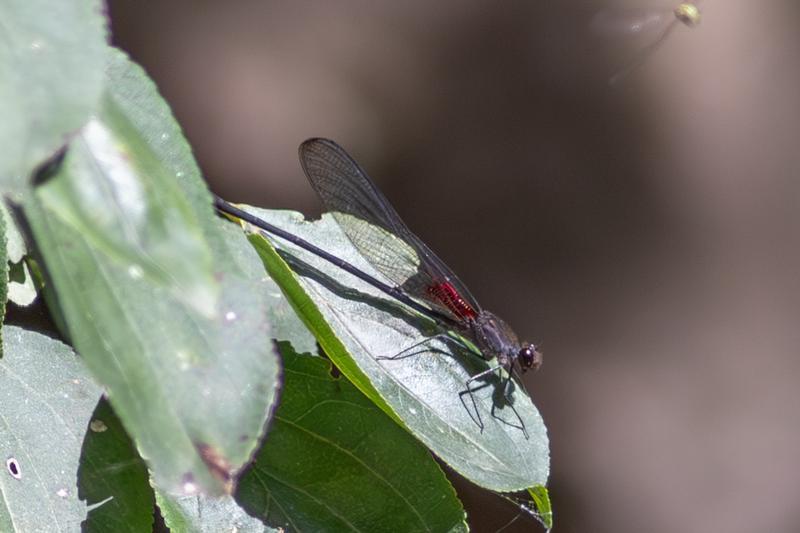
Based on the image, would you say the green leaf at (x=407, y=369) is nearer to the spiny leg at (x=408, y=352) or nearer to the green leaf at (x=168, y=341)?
the spiny leg at (x=408, y=352)

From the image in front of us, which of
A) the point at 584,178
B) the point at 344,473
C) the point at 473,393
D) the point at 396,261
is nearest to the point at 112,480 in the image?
the point at 344,473

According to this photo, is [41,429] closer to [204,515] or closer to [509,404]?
[204,515]

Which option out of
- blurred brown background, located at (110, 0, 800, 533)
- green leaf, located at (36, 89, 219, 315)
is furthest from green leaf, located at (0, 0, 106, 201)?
blurred brown background, located at (110, 0, 800, 533)

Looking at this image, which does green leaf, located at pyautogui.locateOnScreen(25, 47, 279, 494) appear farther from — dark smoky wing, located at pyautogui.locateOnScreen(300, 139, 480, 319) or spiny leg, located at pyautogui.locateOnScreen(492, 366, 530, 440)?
dark smoky wing, located at pyautogui.locateOnScreen(300, 139, 480, 319)

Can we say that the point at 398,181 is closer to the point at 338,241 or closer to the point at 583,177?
the point at 583,177

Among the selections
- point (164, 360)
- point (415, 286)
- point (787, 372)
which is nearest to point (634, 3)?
point (787, 372)

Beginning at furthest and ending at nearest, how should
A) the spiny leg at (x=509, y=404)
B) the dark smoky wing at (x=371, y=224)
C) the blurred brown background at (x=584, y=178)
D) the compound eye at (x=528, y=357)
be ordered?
1. the blurred brown background at (x=584, y=178)
2. the compound eye at (x=528, y=357)
3. the dark smoky wing at (x=371, y=224)
4. the spiny leg at (x=509, y=404)

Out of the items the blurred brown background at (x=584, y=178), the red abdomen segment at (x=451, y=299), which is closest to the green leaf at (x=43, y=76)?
the red abdomen segment at (x=451, y=299)

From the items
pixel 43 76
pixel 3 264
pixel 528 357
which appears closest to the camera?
pixel 43 76
